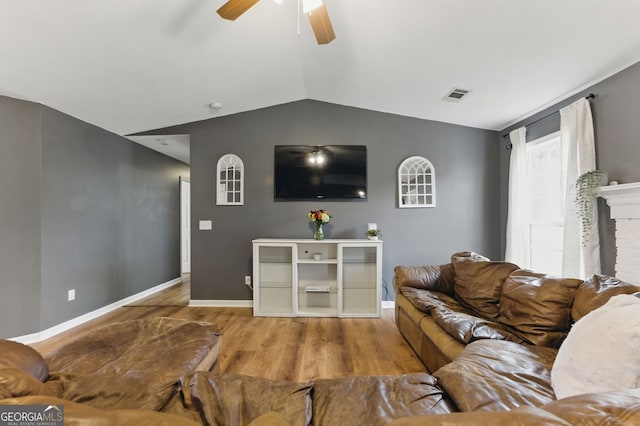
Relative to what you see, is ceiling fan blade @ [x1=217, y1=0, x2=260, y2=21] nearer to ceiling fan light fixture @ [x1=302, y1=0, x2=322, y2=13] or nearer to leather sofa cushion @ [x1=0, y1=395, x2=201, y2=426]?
ceiling fan light fixture @ [x1=302, y1=0, x2=322, y2=13]

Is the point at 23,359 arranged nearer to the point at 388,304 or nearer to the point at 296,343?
the point at 296,343

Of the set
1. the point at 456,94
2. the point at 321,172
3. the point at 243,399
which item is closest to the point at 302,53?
the point at 321,172

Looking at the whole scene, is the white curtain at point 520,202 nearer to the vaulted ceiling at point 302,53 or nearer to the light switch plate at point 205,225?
the vaulted ceiling at point 302,53

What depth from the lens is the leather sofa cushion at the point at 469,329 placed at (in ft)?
5.85

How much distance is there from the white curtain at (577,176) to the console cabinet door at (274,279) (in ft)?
9.83

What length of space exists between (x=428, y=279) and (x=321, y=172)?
1984 mm

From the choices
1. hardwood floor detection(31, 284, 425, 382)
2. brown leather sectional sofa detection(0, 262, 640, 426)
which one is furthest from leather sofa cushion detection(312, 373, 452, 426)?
hardwood floor detection(31, 284, 425, 382)

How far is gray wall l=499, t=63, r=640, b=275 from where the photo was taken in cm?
229

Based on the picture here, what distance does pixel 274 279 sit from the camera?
3.71 m

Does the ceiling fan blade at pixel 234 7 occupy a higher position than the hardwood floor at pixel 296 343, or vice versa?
the ceiling fan blade at pixel 234 7

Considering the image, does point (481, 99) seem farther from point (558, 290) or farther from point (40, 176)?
point (40, 176)

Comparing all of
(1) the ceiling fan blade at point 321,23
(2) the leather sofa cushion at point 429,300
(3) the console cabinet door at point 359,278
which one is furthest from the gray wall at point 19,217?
(2) the leather sofa cushion at point 429,300

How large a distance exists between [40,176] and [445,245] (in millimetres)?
4988

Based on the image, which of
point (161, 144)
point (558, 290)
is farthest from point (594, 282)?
point (161, 144)
